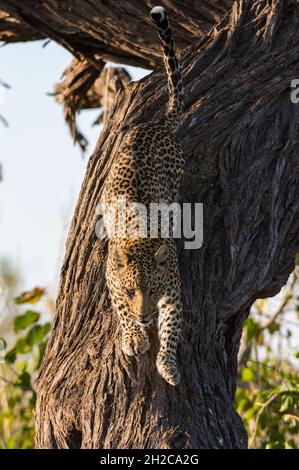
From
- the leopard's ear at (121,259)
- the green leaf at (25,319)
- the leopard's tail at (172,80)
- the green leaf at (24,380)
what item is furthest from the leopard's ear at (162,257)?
the green leaf at (24,380)

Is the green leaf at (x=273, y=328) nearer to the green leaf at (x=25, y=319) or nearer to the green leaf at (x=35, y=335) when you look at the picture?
the green leaf at (x=35, y=335)

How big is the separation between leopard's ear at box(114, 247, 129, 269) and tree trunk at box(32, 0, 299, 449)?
36 cm

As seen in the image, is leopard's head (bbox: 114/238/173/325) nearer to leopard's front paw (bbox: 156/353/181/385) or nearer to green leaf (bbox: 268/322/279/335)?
leopard's front paw (bbox: 156/353/181/385)

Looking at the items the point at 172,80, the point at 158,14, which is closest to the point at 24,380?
the point at 172,80

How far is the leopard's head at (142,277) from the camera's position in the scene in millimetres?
7926

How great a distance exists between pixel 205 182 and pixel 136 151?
566 mm

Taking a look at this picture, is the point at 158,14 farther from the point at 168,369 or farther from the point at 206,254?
the point at 168,369

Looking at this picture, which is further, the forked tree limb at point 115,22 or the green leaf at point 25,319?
the forked tree limb at point 115,22

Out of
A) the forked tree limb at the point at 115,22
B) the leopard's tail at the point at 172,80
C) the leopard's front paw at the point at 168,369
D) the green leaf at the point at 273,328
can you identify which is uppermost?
the forked tree limb at the point at 115,22

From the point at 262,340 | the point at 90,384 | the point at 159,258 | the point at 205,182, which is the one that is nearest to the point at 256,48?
the point at 205,182

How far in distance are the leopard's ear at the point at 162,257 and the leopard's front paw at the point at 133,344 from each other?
524 mm

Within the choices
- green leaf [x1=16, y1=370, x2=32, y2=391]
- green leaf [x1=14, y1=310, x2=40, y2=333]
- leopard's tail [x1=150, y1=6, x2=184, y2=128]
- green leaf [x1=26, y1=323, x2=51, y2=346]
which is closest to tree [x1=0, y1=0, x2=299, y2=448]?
leopard's tail [x1=150, y1=6, x2=184, y2=128]

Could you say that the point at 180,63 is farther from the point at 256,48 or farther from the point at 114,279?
the point at 114,279

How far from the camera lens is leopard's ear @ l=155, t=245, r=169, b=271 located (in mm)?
7996
